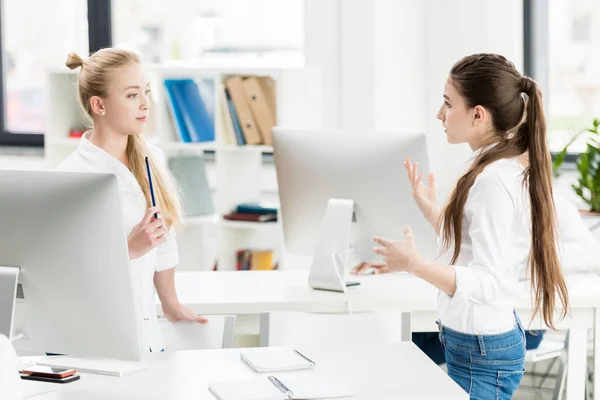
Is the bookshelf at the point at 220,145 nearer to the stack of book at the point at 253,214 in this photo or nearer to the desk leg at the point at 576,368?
the stack of book at the point at 253,214

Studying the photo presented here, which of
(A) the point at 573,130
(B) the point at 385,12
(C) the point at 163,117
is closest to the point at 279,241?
(C) the point at 163,117

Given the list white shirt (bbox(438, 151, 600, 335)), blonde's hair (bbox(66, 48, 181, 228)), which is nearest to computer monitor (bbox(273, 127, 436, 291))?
blonde's hair (bbox(66, 48, 181, 228))

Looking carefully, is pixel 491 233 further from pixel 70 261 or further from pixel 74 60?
pixel 74 60

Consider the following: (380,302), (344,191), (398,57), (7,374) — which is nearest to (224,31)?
(398,57)

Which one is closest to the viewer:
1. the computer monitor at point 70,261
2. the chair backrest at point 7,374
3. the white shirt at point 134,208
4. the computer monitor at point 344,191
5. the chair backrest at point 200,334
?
the chair backrest at point 7,374

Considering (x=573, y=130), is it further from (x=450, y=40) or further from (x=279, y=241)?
(x=279, y=241)

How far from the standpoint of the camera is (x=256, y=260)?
14.9 feet

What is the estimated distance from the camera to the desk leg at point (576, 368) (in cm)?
279

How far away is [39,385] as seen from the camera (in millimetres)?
1923

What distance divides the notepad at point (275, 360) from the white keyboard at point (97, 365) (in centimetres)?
23

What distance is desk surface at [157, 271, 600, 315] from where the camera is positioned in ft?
8.77

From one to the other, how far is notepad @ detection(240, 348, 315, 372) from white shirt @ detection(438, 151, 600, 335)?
0.34 meters

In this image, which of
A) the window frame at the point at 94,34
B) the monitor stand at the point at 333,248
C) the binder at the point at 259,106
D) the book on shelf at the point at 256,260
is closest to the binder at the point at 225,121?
the binder at the point at 259,106

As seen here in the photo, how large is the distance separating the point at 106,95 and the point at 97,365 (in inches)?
28.0
